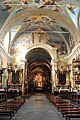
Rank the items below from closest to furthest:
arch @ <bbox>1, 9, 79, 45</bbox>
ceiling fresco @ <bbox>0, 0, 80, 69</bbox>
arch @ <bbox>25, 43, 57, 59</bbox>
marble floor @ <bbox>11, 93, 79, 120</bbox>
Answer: marble floor @ <bbox>11, 93, 79, 120</bbox> → ceiling fresco @ <bbox>0, 0, 80, 69</bbox> → arch @ <bbox>1, 9, 79, 45</bbox> → arch @ <bbox>25, 43, 57, 59</bbox>

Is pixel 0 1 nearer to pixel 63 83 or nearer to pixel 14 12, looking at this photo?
pixel 14 12

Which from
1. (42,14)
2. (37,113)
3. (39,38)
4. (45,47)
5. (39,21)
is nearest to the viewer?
(37,113)

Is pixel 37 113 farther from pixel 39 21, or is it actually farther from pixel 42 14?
pixel 39 21

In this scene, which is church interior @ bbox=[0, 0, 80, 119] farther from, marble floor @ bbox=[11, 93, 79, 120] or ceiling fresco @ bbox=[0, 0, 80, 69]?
marble floor @ bbox=[11, 93, 79, 120]

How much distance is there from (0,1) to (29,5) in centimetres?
318

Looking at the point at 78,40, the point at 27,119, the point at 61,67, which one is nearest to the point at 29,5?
the point at 78,40

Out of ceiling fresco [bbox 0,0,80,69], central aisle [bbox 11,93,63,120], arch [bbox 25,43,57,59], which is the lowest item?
central aisle [bbox 11,93,63,120]

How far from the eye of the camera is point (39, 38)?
26531 millimetres

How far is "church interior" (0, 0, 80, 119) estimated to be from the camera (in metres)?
18.2

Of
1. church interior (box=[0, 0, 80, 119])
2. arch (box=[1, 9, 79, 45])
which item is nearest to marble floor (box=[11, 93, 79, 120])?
church interior (box=[0, 0, 80, 119])

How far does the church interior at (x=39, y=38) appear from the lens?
59.7ft

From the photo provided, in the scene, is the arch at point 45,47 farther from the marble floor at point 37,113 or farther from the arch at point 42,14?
the marble floor at point 37,113

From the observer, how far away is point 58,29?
23.8 metres

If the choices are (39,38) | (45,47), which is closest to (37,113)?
(39,38)
